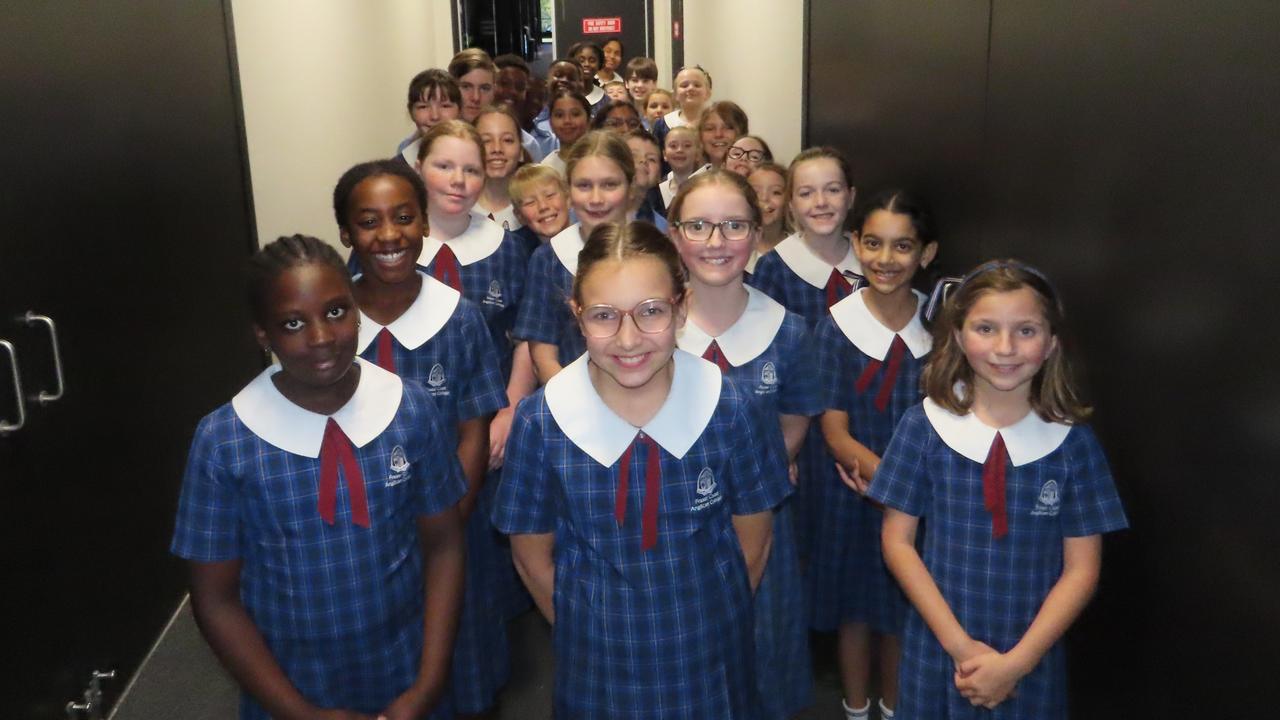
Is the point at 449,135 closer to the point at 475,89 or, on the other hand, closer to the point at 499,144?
the point at 499,144

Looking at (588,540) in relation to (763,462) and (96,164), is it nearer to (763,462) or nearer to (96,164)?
(763,462)

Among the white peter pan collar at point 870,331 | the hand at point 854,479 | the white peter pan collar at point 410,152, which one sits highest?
the white peter pan collar at point 410,152

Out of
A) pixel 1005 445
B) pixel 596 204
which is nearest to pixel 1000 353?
pixel 1005 445

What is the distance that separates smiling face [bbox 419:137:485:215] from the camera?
298cm

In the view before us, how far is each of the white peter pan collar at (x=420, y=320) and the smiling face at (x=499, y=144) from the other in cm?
144

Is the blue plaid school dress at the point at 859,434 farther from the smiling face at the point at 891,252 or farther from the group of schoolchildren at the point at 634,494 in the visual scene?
the group of schoolchildren at the point at 634,494

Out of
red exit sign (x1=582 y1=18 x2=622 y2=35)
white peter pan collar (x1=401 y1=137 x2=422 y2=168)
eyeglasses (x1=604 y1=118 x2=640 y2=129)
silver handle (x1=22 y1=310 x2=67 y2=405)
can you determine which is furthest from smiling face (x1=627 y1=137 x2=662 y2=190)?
red exit sign (x1=582 y1=18 x2=622 y2=35)

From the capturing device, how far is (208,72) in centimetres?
360

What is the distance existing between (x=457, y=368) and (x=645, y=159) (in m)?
1.85

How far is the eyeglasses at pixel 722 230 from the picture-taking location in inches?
90.4

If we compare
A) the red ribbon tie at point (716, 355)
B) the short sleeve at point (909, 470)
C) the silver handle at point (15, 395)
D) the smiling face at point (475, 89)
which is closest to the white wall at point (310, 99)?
the smiling face at point (475, 89)

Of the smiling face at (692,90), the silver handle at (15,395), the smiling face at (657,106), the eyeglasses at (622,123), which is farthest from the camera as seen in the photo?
the smiling face at (657,106)

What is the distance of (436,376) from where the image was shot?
7.79ft

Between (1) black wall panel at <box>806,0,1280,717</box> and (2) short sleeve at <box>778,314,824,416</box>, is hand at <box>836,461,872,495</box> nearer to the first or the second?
(2) short sleeve at <box>778,314,824,416</box>
